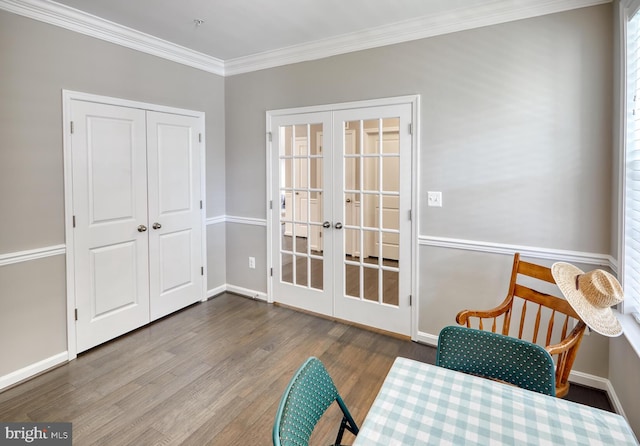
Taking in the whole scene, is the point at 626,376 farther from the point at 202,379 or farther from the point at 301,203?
the point at 301,203

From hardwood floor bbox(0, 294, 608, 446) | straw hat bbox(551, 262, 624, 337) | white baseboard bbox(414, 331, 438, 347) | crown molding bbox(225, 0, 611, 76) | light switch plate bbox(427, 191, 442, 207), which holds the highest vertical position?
crown molding bbox(225, 0, 611, 76)

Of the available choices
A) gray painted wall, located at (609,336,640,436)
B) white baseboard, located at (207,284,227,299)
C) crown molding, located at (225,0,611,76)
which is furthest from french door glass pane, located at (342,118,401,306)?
white baseboard, located at (207,284,227,299)

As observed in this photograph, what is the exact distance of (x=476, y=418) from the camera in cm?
110

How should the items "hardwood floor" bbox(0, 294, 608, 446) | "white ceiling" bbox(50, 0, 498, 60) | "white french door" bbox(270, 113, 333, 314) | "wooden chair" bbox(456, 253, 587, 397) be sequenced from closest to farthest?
"wooden chair" bbox(456, 253, 587, 397) → "hardwood floor" bbox(0, 294, 608, 446) → "white ceiling" bbox(50, 0, 498, 60) → "white french door" bbox(270, 113, 333, 314)

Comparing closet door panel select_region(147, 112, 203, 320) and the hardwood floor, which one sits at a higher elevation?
closet door panel select_region(147, 112, 203, 320)

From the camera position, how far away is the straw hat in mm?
1388

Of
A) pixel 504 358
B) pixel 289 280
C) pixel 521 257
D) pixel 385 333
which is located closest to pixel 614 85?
pixel 521 257

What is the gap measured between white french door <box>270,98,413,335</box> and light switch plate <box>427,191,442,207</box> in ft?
0.57

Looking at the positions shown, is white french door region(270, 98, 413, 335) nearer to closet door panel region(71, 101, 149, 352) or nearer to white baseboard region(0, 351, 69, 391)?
closet door panel region(71, 101, 149, 352)

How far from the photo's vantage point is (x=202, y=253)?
3961 millimetres

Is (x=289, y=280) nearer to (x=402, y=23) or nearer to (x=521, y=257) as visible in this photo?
(x=521, y=257)

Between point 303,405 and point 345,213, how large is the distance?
7.88ft

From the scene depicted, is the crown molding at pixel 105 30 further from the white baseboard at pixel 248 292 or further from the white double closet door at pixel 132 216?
the white baseboard at pixel 248 292

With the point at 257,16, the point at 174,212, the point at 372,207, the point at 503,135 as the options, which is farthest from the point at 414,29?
Result: the point at 174,212
